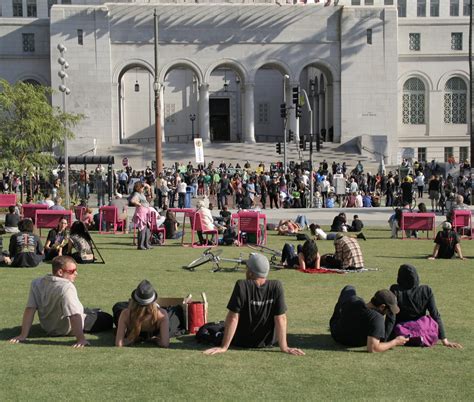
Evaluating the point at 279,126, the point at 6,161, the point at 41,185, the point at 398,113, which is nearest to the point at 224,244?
the point at 6,161

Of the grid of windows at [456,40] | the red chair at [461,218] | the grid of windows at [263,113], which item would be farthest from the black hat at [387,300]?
the grid of windows at [263,113]

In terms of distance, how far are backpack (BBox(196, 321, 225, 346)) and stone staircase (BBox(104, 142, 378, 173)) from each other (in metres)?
42.0

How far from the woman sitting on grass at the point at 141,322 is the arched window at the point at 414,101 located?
53.7 meters

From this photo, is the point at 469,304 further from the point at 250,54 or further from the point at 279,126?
the point at 279,126

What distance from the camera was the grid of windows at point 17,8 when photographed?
65812mm

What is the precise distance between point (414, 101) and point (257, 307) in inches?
2137

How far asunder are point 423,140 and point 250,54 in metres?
13.8

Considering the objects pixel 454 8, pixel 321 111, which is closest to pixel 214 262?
pixel 321 111

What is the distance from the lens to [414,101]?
61.2 meters

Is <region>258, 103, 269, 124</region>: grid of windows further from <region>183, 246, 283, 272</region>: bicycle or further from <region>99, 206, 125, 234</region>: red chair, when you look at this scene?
<region>183, 246, 283, 272</region>: bicycle

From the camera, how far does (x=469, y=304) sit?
12180mm

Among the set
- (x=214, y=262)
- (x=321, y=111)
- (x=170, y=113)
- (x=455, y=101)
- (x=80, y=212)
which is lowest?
(x=214, y=262)

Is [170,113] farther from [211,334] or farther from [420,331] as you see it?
[420,331]

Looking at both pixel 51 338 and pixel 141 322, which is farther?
pixel 51 338
